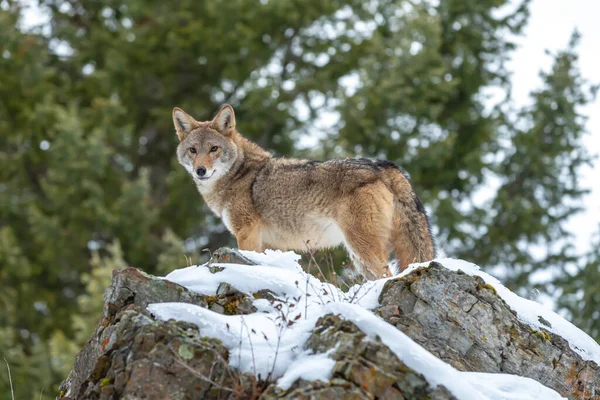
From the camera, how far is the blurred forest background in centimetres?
2267

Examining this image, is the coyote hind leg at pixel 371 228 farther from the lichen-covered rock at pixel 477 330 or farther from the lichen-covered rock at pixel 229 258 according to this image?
the lichen-covered rock at pixel 477 330

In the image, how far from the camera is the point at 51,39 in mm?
27578

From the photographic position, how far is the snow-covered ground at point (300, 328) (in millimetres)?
5340

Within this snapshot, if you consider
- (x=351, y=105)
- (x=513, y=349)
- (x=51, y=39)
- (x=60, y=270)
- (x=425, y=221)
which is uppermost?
(x=513, y=349)

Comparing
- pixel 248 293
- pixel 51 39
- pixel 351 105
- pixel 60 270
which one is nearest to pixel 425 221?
pixel 248 293

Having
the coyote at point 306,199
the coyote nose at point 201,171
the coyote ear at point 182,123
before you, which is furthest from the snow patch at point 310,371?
the coyote ear at point 182,123

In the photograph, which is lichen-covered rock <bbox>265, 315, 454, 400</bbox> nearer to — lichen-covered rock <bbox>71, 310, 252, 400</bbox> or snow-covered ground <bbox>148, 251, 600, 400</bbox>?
snow-covered ground <bbox>148, 251, 600, 400</bbox>

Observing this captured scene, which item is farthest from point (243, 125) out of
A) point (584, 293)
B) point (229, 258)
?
point (229, 258)

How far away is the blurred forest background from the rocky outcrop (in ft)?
46.3

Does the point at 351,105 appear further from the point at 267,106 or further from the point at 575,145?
the point at 575,145

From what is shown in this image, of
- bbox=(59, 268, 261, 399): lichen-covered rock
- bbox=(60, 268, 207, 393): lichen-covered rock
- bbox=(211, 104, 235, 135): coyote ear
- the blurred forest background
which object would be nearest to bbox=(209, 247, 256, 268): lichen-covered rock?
bbox=(60, 268, 207, 393): lichen-covered rock

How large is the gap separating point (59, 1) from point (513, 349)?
2465 cm

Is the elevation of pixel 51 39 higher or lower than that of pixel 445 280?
lower

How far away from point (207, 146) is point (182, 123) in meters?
0.61
